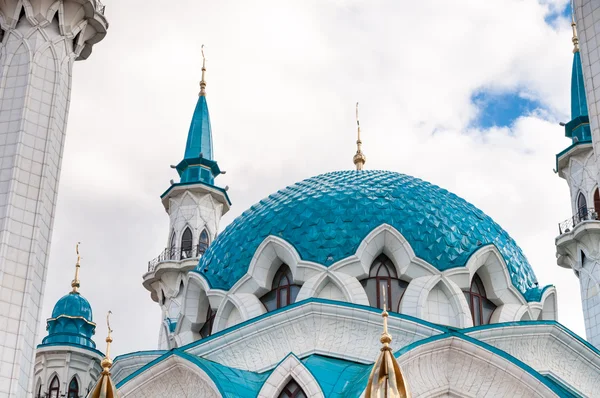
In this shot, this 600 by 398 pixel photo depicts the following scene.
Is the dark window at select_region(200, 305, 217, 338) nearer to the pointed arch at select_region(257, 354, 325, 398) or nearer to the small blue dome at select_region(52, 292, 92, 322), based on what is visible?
the pointed arch at select_region(257, 354, 325, 398)

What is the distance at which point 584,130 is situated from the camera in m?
22.4

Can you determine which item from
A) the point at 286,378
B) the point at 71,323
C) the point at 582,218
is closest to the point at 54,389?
the point at 71,323

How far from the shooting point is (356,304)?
15.7m

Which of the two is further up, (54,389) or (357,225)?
(357,225)

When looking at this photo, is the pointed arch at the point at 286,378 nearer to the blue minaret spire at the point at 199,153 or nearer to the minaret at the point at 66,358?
the minaret at the point at 66,358

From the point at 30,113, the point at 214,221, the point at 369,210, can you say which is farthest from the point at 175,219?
the point at 30,113

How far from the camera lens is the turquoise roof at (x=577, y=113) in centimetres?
2239

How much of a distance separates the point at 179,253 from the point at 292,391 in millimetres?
10544

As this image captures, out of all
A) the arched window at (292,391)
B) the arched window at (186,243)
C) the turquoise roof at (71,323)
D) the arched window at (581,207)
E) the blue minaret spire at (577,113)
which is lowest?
the arched window at (292,391)

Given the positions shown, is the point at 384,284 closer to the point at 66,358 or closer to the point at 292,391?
the point at 292,391

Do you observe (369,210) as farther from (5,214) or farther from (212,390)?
(5,214)

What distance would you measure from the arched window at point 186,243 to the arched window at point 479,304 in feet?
27.7

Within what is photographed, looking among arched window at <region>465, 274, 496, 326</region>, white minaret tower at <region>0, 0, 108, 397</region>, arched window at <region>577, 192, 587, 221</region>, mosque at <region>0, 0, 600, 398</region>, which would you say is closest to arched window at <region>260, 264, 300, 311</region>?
mosque at <region>0, 0, 600, 398</region>

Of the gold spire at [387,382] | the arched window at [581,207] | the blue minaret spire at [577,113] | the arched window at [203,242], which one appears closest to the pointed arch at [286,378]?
the gold spire at [387,382]
